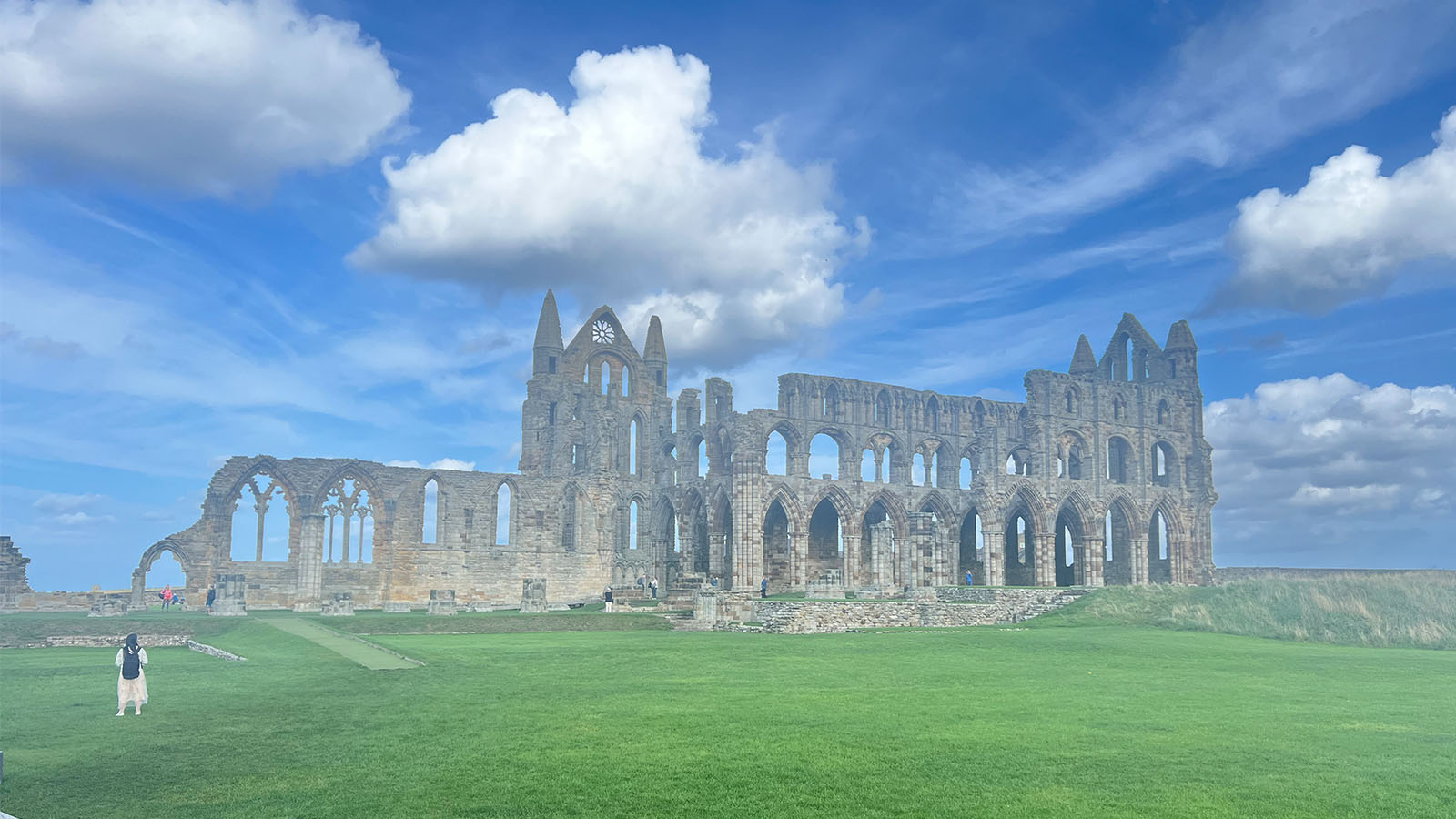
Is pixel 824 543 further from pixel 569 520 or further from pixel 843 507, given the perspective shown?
pixel 569 520

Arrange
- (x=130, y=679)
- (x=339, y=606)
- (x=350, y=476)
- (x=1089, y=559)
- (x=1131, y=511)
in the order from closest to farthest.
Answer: (x=130, y=679), (x=339, y=606), (x=350, y=476), (x=1089, y=559), (x=1131, y=511)

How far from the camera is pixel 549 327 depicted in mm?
55344

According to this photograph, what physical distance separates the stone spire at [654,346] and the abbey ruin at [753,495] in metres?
0.10

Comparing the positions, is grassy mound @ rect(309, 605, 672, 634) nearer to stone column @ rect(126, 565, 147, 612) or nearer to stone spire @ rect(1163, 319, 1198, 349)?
stone column @ rect(126, 565, 147, 612)

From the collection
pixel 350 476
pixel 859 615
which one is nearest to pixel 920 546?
pixel 859 615

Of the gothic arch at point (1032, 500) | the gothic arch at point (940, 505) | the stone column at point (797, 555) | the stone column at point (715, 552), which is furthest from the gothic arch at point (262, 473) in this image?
the gothic arch at point (1032, 500)

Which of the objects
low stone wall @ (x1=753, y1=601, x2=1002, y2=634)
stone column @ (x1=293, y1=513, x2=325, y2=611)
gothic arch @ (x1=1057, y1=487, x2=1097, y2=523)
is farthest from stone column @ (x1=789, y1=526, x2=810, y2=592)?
stone column @ (x1=293, y1=513, x2=325, y2=611)

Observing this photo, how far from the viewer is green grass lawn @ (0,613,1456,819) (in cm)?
830

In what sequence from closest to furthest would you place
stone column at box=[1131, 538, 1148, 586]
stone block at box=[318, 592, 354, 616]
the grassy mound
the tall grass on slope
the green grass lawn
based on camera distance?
the green grass lawn
the tall grass on slope
the grassy mound
stone block at box=[318, 592, 354, 616]
stone column at box=[1131, 538, 1148, 586]

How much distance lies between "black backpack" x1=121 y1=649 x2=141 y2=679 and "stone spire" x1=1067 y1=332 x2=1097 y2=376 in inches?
2268

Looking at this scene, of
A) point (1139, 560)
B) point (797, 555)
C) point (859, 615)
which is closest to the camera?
point (859, 615)

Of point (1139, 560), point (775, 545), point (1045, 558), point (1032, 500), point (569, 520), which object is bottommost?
point (1139, 560)

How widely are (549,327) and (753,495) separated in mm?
17487

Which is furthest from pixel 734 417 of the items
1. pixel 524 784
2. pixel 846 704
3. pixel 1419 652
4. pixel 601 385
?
pixel 524 784
